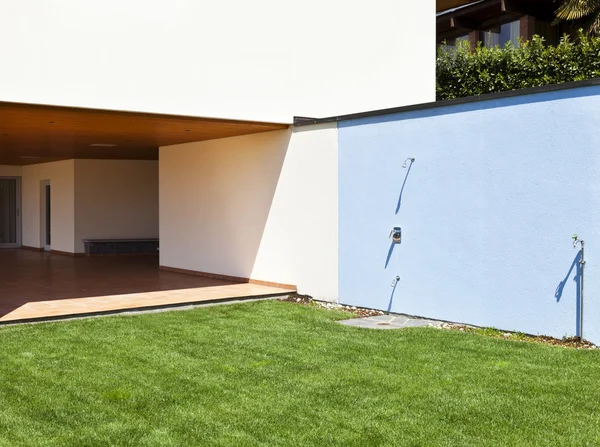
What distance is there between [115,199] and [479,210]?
1536 cm

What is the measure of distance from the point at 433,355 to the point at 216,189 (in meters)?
8.23

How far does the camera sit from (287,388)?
651cm

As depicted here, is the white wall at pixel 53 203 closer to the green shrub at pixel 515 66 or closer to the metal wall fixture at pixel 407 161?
the green shrub at pixel 515 66

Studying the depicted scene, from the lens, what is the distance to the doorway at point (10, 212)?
25.9 metres

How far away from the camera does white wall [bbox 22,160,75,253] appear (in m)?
22.3

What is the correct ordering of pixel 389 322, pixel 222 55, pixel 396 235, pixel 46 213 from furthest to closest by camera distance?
pixel 46 213
pixel 222 55
pixel 396 235
pixel 389 322

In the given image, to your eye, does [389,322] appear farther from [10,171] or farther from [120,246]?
[10,171]

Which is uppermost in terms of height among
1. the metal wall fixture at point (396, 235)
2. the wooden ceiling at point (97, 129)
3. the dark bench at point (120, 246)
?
the wooden ceiling at point (97, 129)

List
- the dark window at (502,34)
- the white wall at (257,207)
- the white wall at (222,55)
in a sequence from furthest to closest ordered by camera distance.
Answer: the dark window at (502,34) → the white wall at (257,207) → the white wall at (222,55)

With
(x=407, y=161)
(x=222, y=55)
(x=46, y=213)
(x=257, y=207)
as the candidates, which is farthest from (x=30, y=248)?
(x=407, y=161)

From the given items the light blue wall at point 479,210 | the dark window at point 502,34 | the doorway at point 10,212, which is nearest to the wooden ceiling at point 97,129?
the light blue wall at point 479,210

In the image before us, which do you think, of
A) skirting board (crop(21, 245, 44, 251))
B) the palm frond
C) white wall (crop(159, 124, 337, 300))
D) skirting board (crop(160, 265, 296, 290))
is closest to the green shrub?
the palm frond

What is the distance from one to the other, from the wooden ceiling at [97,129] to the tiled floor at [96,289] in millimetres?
2943

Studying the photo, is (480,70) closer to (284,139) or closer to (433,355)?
(284,139)
